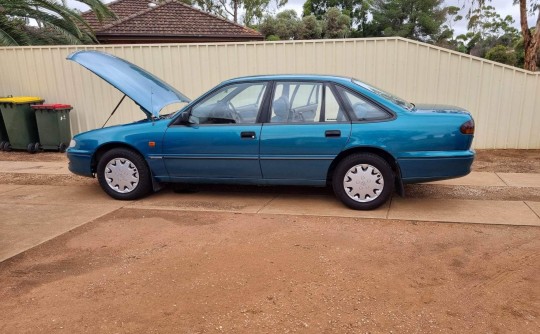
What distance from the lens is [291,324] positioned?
2.94 meters

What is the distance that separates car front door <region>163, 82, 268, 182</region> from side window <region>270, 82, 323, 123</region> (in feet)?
0.64

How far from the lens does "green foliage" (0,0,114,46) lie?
39.0 feet

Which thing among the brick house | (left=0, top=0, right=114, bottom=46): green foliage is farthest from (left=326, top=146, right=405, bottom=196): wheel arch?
the brick house

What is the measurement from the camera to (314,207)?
5.47 meters

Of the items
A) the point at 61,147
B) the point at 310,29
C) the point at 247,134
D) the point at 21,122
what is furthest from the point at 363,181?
the point at 310,29

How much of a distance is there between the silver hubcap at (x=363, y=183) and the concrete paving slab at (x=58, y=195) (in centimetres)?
286

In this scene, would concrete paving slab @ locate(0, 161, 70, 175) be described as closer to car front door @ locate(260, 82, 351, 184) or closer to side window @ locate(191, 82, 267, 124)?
side window @ locate(191, 82, 267, 124)

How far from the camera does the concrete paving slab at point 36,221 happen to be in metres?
4.47

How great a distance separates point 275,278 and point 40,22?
12.7m

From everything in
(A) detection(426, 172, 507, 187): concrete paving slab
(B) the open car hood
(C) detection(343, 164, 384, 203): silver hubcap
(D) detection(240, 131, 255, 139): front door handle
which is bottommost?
(A) detection(426, 172, 507, 187): concrete paving slab

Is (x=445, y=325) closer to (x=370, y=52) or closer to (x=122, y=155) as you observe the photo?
(x=122, y=155)

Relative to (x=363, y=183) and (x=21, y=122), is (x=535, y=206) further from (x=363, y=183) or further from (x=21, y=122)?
(x=21, y=122)

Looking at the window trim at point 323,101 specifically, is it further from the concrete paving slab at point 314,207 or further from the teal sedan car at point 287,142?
the concrete paving slab at point 314,207

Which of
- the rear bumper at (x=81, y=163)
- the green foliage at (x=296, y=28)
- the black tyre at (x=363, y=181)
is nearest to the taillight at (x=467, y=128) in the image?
the black tyre at (x=363, y=181)
